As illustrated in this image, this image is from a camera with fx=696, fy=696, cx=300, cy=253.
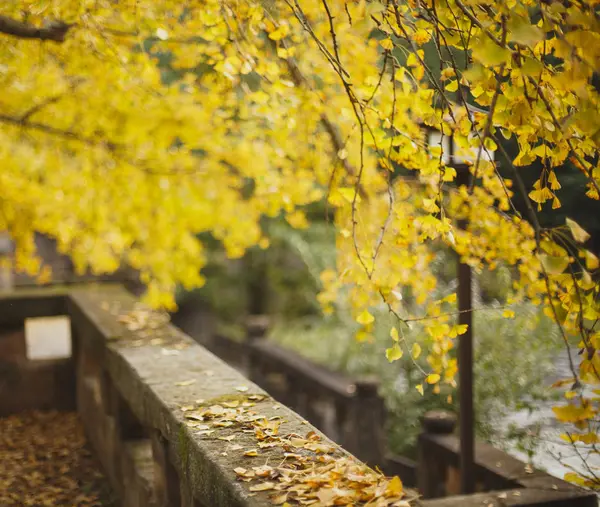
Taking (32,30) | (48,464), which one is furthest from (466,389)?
(32,30)

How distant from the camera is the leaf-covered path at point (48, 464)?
4320 millimetres

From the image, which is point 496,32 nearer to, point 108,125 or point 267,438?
point 267,438

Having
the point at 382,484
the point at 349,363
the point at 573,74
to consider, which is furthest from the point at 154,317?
the point at 349,363

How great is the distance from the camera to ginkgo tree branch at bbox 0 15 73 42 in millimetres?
4180

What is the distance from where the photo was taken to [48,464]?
4895mm

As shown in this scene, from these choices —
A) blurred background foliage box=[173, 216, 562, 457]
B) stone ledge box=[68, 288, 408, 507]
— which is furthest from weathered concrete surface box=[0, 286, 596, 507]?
blurred background foliage box=[173, 216, 562, 457]

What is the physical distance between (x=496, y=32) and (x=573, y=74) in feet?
2.48

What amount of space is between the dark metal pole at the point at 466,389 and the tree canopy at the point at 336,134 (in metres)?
0.20

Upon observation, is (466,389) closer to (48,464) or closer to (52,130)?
(48,464)

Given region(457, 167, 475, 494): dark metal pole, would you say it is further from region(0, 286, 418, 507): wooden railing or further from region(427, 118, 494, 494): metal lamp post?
region(0, 286, 418, 507): wooden railing

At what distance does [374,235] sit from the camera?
5238 mm

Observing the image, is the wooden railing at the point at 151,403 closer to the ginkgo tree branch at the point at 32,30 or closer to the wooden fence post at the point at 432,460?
the ginkgo tree branch at the point at 32,30

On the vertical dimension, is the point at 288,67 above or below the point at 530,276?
above

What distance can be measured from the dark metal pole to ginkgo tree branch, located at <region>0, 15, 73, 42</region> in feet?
8.97
